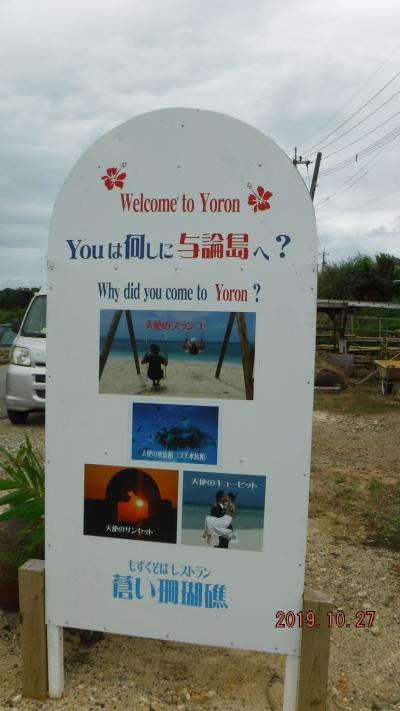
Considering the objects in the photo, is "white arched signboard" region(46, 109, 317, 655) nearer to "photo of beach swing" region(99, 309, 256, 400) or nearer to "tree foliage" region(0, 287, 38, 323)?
"photo of beach swing" region(99, 309, 256, 400)

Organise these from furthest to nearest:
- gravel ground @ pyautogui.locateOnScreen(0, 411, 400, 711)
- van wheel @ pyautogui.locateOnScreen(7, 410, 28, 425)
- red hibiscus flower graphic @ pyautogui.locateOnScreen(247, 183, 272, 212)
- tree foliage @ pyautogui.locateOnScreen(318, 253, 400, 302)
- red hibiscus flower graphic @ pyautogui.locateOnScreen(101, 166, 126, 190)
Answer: tree foliage @ pyautogui.locateOnScreen(318, 253, 400, 302) < van wheel @ pyautogui.locateOnScreen(7, 410, 28, 425) < gravel ground @ pyautogui.locateOnScreen(0, 411, 400, 711) < red hibiscus flower graphic @ pyautogui.locateOnScreen(101, 166, 126, 190) < red hibiscus flower graphic @ pyautogui.locateOnScreen(247, 183, 272, 212)

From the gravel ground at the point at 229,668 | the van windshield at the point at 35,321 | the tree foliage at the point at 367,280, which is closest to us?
the gravel ground at the point at 229,668

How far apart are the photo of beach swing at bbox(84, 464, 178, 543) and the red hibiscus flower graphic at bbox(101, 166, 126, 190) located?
1.20m

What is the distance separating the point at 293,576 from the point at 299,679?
1.47 feet

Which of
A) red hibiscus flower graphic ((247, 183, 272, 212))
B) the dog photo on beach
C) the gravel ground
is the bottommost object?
the gravel ground

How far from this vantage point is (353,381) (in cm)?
1736

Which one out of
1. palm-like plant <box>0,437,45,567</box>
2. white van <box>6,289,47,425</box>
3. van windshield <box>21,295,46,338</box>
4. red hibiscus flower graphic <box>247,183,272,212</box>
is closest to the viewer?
red hibiscus flower graphic <box>247,183,272,212</box>

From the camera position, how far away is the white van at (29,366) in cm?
912

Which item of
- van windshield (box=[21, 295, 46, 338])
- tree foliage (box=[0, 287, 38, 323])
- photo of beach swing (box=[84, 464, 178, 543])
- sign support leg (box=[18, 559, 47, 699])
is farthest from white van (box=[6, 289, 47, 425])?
tree foliage (box=[0, 287, 38, 323])

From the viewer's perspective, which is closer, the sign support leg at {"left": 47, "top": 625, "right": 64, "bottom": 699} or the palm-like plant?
the sign support leg at {"left": 47, "top": 625, "right": 64, "bottom": 699}

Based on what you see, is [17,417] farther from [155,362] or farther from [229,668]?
[155,362]

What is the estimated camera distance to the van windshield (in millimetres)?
9383

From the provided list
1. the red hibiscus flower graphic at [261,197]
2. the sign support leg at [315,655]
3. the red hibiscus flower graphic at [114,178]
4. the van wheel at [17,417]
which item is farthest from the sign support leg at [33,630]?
the van wheel at [17,417]

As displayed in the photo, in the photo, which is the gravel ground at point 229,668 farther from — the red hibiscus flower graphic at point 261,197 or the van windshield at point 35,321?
the van windshield at point 35,321
